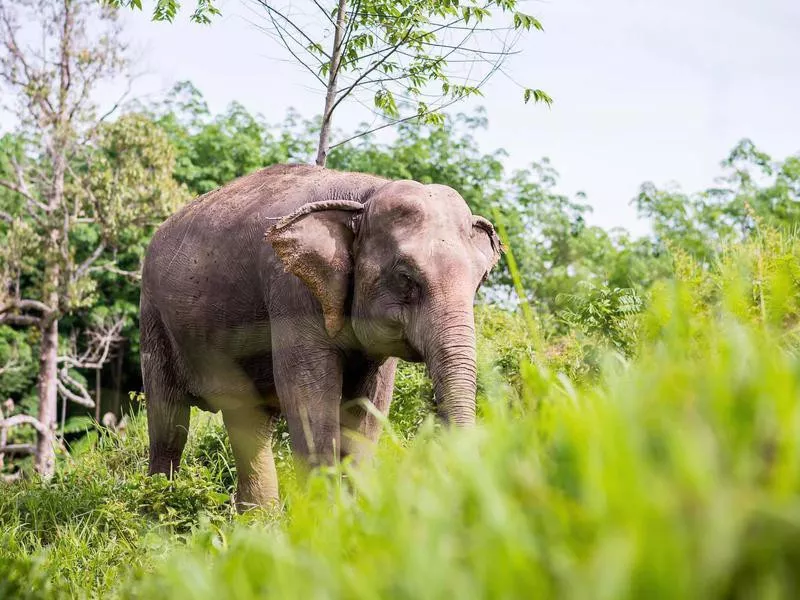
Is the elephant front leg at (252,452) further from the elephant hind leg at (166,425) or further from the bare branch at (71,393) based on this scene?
the bare branch at (71,393)

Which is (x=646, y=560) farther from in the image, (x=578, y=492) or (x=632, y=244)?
(x=632, y=244)

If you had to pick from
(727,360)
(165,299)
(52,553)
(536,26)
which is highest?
(536,26)

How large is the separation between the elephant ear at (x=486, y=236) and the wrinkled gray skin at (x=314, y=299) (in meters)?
0.01

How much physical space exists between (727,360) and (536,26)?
24.3 feet

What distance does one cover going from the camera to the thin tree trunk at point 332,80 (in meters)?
9.59

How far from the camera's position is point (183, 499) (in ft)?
23.0

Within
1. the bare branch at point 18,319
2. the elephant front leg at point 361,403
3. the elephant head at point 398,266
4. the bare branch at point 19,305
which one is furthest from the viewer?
the bare branch at point 18,319

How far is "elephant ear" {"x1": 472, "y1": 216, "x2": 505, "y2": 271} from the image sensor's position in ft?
21.5

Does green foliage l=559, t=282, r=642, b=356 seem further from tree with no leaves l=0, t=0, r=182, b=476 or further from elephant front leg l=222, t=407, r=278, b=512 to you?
tree with no leaves l=0, t=0, r=182, b=476

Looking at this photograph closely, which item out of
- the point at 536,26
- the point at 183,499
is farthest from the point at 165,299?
the point at 536,26

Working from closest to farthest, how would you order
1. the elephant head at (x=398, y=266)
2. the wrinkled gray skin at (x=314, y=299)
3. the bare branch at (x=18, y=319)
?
the elephant head at (x=398, y=266)
the wrinkled gray skin at (x=314, y=299)
the bare branch at (x=18, y=319)

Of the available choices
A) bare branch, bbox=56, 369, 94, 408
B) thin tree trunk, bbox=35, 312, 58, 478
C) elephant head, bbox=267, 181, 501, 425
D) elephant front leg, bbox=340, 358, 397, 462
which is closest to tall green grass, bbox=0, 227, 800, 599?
elephant head, bbox=267, 181, 501, 425

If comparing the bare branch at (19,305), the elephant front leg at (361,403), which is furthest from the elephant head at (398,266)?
the bare branch at (19,305)

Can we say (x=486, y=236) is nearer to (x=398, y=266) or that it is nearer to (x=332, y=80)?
(x=398, y=266)
